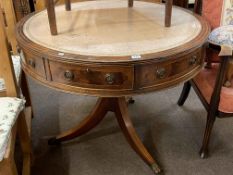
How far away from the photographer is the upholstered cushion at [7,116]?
40.5 inches

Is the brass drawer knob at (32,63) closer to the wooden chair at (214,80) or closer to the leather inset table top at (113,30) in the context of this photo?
the leather inset table top at (113,30)

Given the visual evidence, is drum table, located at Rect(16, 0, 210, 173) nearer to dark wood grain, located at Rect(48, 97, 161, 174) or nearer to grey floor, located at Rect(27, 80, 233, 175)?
dark wood grain, located at Rect(48, 97, 161, 174)

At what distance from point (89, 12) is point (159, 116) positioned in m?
0.86

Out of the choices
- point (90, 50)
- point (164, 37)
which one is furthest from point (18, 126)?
point (164, 37)

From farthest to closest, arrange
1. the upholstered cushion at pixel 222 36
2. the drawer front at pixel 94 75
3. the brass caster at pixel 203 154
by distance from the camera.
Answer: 1. the brass caster at pixel 203 154
2. the upholstered cushion at pixel 222 36
3. the drawer front at pixel 94 75

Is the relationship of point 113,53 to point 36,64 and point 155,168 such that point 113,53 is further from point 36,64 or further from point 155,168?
point 155,168

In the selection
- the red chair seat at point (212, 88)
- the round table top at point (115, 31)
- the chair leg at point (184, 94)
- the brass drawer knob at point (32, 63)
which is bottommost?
the chair leg at point (184, 94)

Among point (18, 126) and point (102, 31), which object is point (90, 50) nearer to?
point (102, 31)

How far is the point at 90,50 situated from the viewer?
103cm

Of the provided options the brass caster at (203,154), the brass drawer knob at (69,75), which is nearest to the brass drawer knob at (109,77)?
the brass drawer knob at (69,75)

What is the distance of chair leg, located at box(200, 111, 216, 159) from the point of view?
4.76ft

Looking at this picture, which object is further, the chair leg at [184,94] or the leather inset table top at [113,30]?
the chair leg at [184,94]

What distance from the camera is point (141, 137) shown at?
1.73 meters

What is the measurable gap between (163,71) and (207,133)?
65cm
